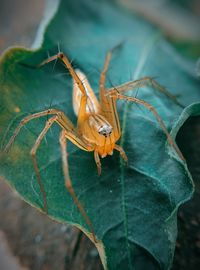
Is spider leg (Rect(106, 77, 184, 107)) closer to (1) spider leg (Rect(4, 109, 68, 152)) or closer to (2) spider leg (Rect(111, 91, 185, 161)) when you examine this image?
(2) spider leg (Rect(111, 91, 185, 161))

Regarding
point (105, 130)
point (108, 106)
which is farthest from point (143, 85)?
point (105, 130)

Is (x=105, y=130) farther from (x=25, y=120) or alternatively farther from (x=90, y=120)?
(x=25, y=120)

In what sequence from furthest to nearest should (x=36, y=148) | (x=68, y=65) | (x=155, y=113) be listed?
1. (x=68, y=65)
2. (x=155, y=113)
3. (x=36, y=148)

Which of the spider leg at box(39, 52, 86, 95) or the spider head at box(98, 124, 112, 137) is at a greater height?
the spider leg at box(39, 52, 86, 95)

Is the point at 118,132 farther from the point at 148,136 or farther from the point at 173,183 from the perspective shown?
the point at 173,183

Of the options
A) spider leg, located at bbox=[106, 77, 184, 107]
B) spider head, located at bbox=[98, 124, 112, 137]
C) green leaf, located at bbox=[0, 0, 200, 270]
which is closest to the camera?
green leaf, located at bbox=[0, 0, 200, 270]

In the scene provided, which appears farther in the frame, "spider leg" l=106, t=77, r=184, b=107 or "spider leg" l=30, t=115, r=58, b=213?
"spider leg" l=106, t=77, r=184, b=107

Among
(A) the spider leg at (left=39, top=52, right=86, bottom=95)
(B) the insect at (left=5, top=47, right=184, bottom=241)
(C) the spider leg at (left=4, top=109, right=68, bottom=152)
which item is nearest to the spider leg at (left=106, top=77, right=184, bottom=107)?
(B) the insect at (left=5, top=47, right=184, bottom=241)

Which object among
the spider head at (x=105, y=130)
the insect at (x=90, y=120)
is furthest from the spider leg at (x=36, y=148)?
the spider head at (x=105, y=130)
